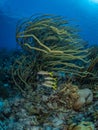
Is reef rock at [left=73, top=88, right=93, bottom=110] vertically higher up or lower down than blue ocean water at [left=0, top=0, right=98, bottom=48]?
lower down

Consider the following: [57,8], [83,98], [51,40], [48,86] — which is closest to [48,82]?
[48,86]

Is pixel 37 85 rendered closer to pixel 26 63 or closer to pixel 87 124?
pixel 26 63

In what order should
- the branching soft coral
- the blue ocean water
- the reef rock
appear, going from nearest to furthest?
the reef rock < the branching soft coral < the blue ocean water

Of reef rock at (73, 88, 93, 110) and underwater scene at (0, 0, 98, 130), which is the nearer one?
underwater scene at (0, 0, 98, 130)

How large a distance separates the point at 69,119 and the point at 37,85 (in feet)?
4.07

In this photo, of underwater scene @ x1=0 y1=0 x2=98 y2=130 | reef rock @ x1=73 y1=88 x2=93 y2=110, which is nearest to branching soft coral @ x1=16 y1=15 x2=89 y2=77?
underwater scene @ x1=0 y1=0 x2=98 y2=130

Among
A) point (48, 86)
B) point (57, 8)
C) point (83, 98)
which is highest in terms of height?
point (57, 8)

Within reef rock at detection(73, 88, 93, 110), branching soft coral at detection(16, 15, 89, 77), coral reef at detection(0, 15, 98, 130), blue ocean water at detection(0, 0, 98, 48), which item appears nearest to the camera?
coral reef at detection(0, 15, 98, 130)

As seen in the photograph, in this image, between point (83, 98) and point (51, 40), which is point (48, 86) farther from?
point (51, 40)

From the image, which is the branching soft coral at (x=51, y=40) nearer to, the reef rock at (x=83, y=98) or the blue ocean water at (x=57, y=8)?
the reef rock at (x=83, y=98)

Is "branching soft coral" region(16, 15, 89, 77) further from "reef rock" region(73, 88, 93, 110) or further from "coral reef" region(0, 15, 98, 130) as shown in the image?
"reef rock" region(73, 88, 93, 110)

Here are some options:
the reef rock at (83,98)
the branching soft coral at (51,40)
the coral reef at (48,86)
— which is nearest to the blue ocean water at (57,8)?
the branching soft coral at (51,40)

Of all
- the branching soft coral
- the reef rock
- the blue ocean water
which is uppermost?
the blue ocean water

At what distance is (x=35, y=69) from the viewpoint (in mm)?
5148
